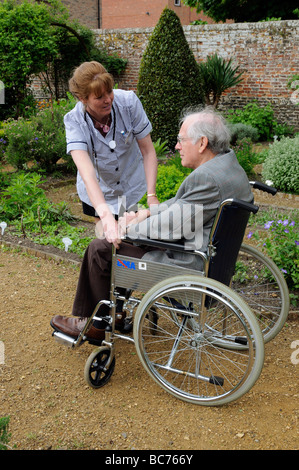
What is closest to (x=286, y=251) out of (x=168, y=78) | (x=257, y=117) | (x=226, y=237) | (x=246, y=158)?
(x=226, y=237)

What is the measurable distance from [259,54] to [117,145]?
329 inches

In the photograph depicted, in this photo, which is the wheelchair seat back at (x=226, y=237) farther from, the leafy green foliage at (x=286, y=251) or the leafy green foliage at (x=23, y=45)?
the leafy green foliage at (x=23, y=45)

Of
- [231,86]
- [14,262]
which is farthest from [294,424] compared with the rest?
[231,86]

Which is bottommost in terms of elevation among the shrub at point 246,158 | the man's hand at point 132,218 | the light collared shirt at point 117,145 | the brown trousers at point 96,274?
the shrub at point 246,158

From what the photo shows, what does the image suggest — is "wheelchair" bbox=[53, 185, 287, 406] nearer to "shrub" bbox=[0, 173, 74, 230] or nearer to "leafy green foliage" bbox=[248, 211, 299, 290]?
"leafy green foliage" bbox=[248, 211, 299, 290]

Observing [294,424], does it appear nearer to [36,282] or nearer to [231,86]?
[36,282]

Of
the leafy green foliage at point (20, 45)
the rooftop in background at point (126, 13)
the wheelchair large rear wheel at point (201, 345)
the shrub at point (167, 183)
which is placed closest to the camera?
the wheelchair large rear wheel at point (201, 345)

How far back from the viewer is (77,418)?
6.88 feet

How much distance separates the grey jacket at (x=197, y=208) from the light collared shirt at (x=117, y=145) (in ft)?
2.09

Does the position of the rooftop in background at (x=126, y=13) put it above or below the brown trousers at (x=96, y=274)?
above

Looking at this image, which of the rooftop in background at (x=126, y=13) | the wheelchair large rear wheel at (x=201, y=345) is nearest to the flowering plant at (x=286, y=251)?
the wheelchair large rear wheel at (x=201, y=345)

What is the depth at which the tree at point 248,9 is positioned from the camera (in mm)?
13867
